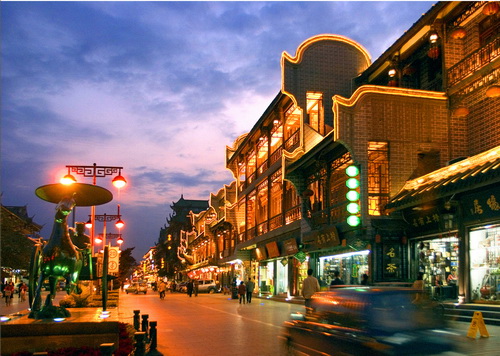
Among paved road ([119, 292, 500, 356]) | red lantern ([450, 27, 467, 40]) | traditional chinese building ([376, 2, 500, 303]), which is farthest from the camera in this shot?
red lantern ([450, 27, 467, 40])

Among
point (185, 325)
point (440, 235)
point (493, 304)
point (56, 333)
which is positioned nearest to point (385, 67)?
point (440, 235)

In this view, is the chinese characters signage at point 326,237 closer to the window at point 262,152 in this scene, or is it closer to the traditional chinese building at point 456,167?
the traditional chinese building at point 456,167

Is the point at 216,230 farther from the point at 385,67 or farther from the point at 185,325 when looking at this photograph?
the point at 185,325

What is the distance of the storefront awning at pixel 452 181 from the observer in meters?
16.4

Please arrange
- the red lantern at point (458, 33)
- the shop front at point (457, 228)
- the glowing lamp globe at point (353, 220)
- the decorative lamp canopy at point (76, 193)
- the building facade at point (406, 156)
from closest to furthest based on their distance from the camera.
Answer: the decorative lamp canopy at point (76, 193) → the shop front at point (457, 228) → the building facade at point (406, 156) → the red lantern at point (458, 33) → the glowing lamp globe at point (353, 220)

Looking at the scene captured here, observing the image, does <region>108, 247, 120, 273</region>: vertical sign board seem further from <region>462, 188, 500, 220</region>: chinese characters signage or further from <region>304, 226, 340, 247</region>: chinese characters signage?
<region>462, 188, 500, 220</region>: chinese characters signage

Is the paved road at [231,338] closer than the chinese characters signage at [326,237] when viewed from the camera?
Yes

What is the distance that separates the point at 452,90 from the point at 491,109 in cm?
238

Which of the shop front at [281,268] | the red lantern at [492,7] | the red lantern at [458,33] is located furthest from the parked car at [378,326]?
the shop front at [281,268]

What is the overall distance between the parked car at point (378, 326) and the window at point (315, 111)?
77.6 ft

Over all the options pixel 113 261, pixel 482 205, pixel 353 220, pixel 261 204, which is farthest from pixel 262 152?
pixel 482 205

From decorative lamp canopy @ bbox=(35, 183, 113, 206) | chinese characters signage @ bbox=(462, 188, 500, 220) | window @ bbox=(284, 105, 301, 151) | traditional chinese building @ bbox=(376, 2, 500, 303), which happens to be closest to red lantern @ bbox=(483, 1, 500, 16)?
traditional chinese building @ bbox=(376, 2, 500, 303)

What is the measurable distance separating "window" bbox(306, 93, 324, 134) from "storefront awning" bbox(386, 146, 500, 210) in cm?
1047

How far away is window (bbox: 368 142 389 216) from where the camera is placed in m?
23.1
